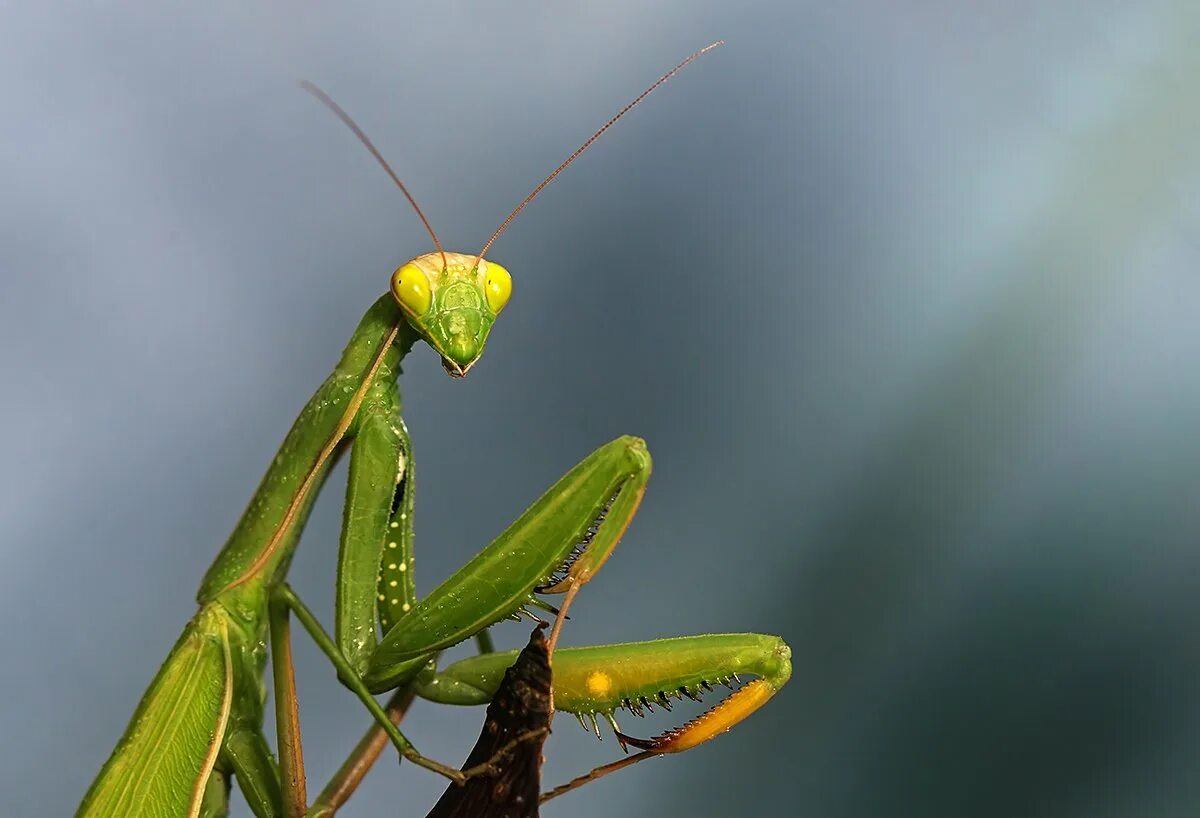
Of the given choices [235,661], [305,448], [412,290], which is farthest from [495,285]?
[235,661]

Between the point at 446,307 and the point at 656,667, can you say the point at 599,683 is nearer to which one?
the point at 656,667

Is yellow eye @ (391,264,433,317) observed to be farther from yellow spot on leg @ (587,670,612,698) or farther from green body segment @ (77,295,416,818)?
yellow spot on leg @ (587,670,612,698)

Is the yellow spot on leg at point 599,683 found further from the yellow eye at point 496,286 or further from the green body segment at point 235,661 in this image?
the yellow eye at point 496,286

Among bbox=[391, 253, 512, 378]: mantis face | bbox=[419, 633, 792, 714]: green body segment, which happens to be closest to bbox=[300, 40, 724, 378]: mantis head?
bbox=[391, 253, 512, 378]: mantis face

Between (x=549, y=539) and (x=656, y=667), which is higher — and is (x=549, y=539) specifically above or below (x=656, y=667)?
above

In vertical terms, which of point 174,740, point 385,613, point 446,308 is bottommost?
point 174,740

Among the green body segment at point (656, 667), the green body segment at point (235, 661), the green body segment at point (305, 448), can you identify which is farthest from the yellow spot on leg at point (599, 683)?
the green body segment at point (305, 448)

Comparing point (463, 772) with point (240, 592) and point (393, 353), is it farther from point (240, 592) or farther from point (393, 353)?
point (393, 353)

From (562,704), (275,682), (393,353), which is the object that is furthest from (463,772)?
(393,353)

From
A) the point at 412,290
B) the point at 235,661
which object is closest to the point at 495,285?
the point at 412,290

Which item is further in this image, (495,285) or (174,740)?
(495,285)
